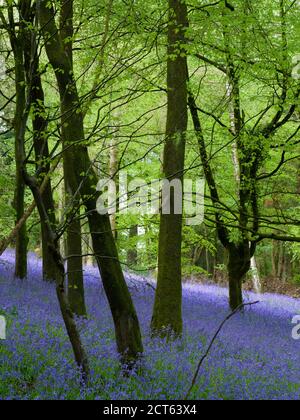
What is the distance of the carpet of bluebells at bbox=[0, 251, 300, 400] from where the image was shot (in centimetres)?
544

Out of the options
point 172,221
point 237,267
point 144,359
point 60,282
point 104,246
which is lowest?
point 144,359

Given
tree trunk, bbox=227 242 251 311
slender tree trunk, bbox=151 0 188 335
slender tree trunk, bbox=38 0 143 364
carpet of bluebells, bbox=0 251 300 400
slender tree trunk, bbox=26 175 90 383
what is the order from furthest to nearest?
tree trunk, bbox=227 242 251 311 < slender tree trunk, bbox=151 0 188 335 < slender tree trunk, bbox=38 0 143 364 < carpet of bluebells, bbox=0 251 300 400 < slender tree trunk, bbox=26 175 90 383

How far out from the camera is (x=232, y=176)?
15.2m

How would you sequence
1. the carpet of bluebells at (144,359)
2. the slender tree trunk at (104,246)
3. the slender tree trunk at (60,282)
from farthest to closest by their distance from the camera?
the slender tree trunk at (104,246) < the carpet of bluebells at (144,359) < the slender tree trunk at (60,282)

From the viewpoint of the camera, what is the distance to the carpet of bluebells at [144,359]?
544 cm

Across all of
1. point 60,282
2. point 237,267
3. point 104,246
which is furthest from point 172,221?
point 237,267

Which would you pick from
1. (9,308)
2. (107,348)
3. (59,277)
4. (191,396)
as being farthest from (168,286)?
(59,277)

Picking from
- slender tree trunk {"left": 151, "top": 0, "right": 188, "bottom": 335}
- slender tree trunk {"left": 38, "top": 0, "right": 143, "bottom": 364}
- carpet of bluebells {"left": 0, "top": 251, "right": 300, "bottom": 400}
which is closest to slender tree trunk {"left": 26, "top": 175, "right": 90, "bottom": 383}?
carpet of bluebells {"left": 0, "top": 251, "right": 300, "bottom": 400}

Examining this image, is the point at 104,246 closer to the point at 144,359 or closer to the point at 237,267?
the point at 144,359

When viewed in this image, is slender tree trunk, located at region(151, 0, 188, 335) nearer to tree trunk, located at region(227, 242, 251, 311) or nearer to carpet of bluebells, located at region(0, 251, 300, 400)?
carpet of bluebells, located at region(0, 251, 300, 400)

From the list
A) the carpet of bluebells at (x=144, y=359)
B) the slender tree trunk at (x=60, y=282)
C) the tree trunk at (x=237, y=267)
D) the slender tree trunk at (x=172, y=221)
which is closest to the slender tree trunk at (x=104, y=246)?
the carpet of bluebells at (x=144, y=359)

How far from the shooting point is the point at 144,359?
6434mm

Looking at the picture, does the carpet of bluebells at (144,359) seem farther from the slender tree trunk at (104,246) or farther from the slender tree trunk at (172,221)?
the slender tree trunk at (172,221)

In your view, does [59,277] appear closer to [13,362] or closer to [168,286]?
[13,362]
